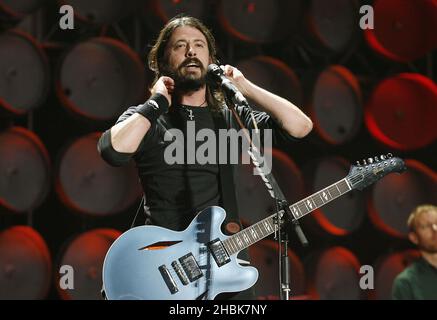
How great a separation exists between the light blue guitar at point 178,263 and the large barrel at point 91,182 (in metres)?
1.94

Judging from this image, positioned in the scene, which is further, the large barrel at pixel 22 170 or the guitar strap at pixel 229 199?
the large barrel at pixel 22 170

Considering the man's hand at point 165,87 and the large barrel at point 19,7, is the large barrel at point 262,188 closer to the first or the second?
the large barrel at point 19,7

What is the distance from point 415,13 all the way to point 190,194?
11.5 ft

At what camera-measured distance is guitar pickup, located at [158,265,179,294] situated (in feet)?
9.30

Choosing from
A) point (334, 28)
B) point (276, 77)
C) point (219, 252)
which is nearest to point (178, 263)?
point (219, 252)

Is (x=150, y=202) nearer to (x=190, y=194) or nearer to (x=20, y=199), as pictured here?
(x=190, y=194)

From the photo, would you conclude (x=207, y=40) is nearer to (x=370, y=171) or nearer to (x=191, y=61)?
(x=191, y=61)

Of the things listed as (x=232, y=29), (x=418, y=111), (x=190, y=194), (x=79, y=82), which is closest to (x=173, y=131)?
(x=190, y=194)

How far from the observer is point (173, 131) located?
309 centimetres

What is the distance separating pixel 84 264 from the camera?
15.4 ft

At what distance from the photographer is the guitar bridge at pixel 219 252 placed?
2.89 meters

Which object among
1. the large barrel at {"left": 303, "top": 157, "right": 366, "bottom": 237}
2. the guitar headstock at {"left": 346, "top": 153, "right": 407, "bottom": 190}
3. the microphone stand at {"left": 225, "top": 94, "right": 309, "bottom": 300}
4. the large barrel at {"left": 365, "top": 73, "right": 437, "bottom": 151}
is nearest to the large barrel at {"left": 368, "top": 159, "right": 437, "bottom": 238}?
the large barrel at {"left": 303, "top": 157, "right": 366, "bottom": 237}

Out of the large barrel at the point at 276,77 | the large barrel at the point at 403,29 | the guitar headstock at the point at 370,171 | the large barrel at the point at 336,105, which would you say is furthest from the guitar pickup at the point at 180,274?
the large barrel at the point at 403,29

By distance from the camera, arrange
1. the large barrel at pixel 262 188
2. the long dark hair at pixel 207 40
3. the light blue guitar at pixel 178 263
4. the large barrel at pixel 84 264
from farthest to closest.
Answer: the large barrel at pixel 262 188 < the large barrel at pixel 84 264 < the long dark hair at pixel 207 40 < the light blue guitar at pixel 178 263
